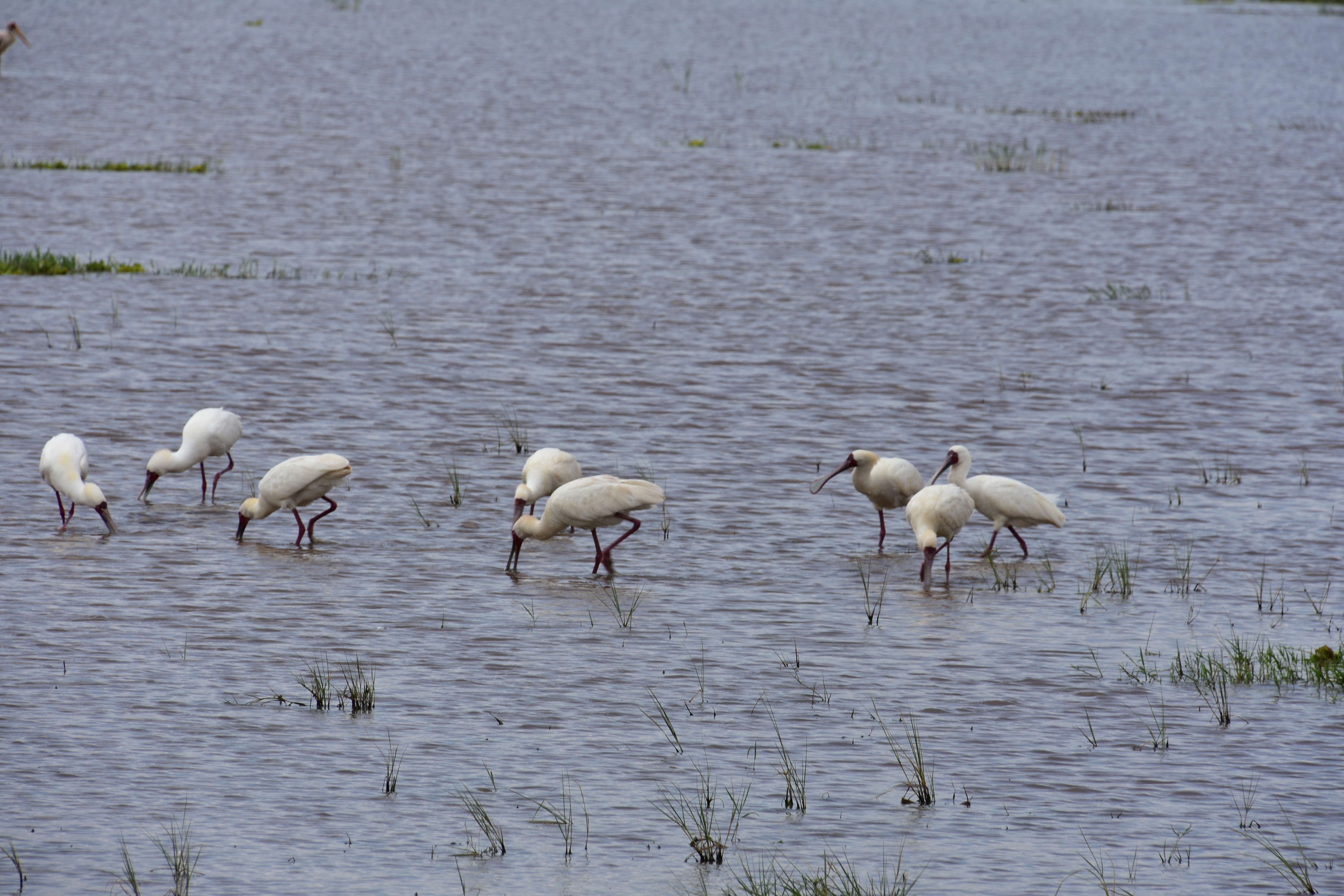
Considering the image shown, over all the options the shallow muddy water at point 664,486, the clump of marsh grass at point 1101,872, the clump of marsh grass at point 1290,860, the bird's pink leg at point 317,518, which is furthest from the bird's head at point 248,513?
the clump of marsh grass at point 1290,860

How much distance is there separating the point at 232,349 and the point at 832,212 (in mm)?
12771

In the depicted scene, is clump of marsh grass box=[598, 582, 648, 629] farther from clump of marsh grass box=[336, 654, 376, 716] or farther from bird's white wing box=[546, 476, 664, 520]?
clump of marsh grass box=[336, 654, 376, 716]

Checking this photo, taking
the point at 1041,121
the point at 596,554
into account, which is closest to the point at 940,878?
the point at 596,554

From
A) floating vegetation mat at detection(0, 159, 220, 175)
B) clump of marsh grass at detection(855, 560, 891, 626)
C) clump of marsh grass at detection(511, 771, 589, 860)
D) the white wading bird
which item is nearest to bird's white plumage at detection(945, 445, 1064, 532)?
clump of marsh grass at detection(855, 560, 891, 626)

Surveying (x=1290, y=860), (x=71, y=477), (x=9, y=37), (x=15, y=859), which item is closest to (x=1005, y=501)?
(x=1290, y=860)

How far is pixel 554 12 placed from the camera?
70.4 meters

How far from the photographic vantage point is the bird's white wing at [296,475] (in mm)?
12078

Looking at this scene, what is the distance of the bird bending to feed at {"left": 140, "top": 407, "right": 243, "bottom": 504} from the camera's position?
512 inches

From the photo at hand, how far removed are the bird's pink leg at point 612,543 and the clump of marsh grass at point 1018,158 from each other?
22.1m

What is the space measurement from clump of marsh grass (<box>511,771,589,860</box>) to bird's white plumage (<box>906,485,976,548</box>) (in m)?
4.33

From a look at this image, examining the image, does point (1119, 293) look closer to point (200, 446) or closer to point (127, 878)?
point (200, 446)

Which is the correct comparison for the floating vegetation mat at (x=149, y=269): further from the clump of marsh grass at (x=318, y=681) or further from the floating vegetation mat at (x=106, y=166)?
the clump of marsh grass at (x=318, y=681)

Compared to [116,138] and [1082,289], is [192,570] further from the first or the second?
[116,138]

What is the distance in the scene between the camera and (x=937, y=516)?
11.9 meters
